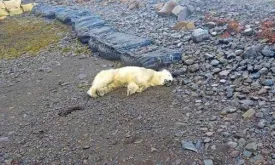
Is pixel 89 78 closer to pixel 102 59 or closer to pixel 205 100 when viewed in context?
pixel 102 59

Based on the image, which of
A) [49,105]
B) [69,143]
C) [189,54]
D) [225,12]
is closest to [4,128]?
[49,105]

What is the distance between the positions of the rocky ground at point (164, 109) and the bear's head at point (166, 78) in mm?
127

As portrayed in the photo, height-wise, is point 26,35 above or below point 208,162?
below

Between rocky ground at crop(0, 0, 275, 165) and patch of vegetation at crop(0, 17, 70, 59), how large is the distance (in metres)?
0.98

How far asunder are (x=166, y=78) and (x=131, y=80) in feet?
1.95

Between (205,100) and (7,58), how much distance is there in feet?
18.0

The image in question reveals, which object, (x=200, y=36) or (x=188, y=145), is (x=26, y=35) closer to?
(x=200, y=36)

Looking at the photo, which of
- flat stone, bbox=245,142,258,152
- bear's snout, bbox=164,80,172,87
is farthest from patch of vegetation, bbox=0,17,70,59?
flat stone, bbox=245,142,258,152

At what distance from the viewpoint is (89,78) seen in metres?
7.14

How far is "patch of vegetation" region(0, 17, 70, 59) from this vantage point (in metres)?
9.52

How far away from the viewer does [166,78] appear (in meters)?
6.34

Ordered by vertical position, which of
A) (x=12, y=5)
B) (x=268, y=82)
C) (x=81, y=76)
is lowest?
(x=12, y=5)

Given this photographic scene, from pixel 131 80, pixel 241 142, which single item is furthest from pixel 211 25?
pixel 241 142

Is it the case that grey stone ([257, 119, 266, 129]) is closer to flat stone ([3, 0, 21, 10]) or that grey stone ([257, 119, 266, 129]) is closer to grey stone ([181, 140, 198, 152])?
grey stone ([181, 140, 198, 152])
